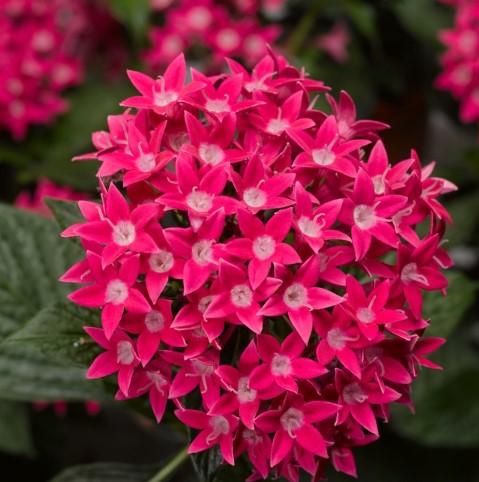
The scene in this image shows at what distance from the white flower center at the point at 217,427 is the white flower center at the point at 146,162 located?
A: 8.6 inches

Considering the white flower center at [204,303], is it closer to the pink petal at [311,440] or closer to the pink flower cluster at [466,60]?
the pink petal at [311,440]

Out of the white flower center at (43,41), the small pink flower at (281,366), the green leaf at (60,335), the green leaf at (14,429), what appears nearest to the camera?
the small pink flower at (281,366)

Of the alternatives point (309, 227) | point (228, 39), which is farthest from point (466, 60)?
point (309, 227)

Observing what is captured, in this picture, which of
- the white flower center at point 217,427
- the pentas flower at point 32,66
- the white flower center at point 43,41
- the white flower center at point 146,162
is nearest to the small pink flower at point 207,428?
the white flower center at point 217,427

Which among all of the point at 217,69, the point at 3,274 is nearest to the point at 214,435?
the point at 3,274

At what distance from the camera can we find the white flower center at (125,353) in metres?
0.66

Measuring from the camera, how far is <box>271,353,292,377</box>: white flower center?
630mm

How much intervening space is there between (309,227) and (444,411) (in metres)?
0.66

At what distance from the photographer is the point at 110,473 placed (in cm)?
93

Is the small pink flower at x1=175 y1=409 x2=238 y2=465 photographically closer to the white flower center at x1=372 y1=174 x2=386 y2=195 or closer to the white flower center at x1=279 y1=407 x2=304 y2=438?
the white flower center at x1=279 y1=407 x2=304 y2=438

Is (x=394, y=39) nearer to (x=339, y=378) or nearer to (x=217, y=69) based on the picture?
(x=217, y=69)

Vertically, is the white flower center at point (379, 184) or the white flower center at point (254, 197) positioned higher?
the white flower center at point (379, 184)

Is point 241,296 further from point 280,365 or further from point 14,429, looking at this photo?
point 14,429

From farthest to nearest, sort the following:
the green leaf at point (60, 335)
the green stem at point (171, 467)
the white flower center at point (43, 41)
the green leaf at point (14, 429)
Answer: the white flower center at point (43, 41)
the green leaf at point (14, 429)
the green stem at point (171, 467)
the green leaf at point (60, 335)
